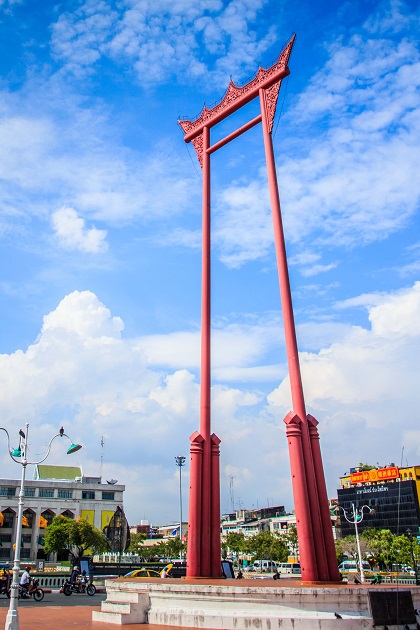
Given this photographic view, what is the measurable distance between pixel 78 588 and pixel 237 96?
21.6 m

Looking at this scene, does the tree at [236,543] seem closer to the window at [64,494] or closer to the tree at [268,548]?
the tree at [268,548]

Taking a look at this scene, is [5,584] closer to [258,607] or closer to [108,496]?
[258,607]

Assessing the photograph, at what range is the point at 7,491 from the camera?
71.7m

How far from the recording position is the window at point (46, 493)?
73.1 meters

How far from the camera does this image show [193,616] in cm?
1205

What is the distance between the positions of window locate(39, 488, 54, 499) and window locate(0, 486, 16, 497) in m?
3.51

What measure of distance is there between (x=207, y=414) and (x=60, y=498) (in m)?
64.0

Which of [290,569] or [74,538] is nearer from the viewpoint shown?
[290,569]

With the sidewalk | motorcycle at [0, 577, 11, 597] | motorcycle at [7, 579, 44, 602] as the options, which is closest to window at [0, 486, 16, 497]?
motorcycle at [0, 577, 11, 597]

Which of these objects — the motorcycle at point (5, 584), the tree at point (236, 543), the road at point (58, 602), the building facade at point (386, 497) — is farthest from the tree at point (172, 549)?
the motorcycle at point (5, 584)

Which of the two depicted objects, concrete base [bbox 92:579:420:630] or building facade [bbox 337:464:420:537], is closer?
concrete base [bbox 92:579:420:630]

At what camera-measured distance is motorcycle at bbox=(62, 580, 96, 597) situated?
2281 cm

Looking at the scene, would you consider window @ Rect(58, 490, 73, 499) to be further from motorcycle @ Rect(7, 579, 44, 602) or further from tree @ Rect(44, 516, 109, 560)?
motorcycle @ Rect(7, 579, 44, 602)

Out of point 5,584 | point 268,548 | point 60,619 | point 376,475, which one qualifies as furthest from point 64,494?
point 60,619
